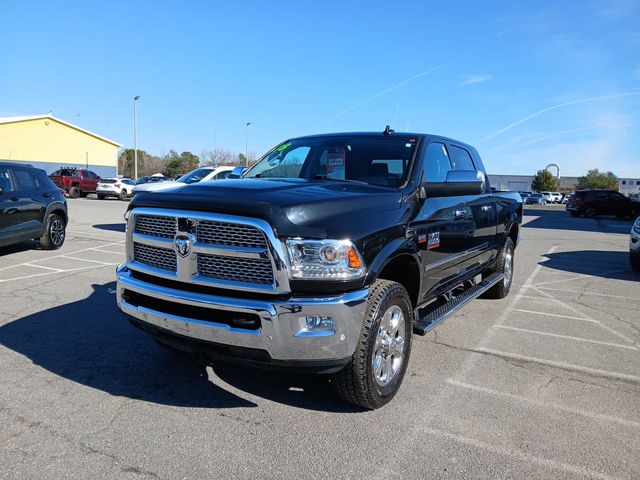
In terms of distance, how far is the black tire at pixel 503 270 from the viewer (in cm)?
663

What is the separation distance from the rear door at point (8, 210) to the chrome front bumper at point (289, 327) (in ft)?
23.2

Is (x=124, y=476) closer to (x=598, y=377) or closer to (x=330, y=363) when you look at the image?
(x=330, y=363)

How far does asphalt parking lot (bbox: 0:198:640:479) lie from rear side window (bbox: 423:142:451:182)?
1.63m

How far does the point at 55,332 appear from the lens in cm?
478

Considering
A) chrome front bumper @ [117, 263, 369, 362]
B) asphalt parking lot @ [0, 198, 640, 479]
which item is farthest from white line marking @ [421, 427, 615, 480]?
chrome front bumper @ [117, 263, 369, 362]

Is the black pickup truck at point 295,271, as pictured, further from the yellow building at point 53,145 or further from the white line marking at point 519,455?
the yellow building at point 53,145

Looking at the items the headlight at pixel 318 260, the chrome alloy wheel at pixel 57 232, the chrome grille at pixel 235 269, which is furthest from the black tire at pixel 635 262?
the chrome alloy wheel at pixel 57 232

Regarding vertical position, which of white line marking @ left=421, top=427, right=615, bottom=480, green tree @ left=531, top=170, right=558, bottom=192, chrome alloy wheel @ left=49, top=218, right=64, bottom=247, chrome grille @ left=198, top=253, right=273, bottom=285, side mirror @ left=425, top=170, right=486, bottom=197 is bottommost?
white line marking @ left=421, top=427, right=615, bottom=480

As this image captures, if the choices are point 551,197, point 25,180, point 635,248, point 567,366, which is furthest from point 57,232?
point 551,197

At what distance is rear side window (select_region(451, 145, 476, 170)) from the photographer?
5219 mm

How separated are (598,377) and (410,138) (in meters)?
2.58

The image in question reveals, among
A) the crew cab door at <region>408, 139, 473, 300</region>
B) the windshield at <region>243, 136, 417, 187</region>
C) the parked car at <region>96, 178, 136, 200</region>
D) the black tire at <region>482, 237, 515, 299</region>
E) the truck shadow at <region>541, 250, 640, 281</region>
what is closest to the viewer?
the crew cab door at <region>408, 139, 473, 300</region>

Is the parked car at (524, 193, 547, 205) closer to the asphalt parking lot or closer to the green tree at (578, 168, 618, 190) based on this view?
the green tree at (578, 168, 618, 190)

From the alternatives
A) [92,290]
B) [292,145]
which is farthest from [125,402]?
[92,290]
